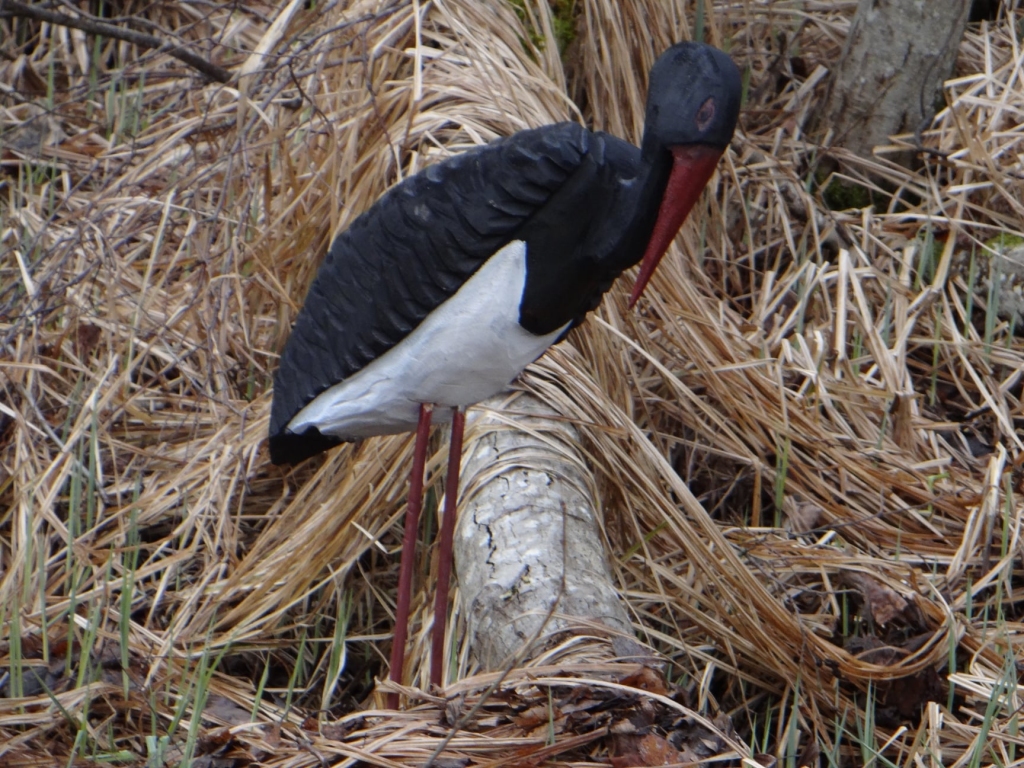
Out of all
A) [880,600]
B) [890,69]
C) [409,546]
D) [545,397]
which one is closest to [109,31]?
[545,397]

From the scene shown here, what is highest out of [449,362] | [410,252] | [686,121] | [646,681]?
[686,121]

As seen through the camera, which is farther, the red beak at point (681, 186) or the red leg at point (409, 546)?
the red leg at point (409, 546)

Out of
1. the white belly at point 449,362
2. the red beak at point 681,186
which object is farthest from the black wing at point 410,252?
the red beak at point 681,186

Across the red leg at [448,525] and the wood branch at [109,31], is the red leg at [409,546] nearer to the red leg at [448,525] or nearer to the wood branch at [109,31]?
the red leg at [448,525]

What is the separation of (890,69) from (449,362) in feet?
A: 6.99

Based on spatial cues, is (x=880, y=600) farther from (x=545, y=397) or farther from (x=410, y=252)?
(x=410, y=252)

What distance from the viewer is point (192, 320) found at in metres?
2.94

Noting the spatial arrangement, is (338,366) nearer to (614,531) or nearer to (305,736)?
(305,736)

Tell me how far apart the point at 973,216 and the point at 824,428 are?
95 centimetres

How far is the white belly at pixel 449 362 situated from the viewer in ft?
5.43

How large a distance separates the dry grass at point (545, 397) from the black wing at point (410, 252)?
505mm

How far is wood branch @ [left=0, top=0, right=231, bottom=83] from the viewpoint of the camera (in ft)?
11.2

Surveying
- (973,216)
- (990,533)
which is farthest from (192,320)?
(973,216)

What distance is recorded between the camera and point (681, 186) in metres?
1.50
